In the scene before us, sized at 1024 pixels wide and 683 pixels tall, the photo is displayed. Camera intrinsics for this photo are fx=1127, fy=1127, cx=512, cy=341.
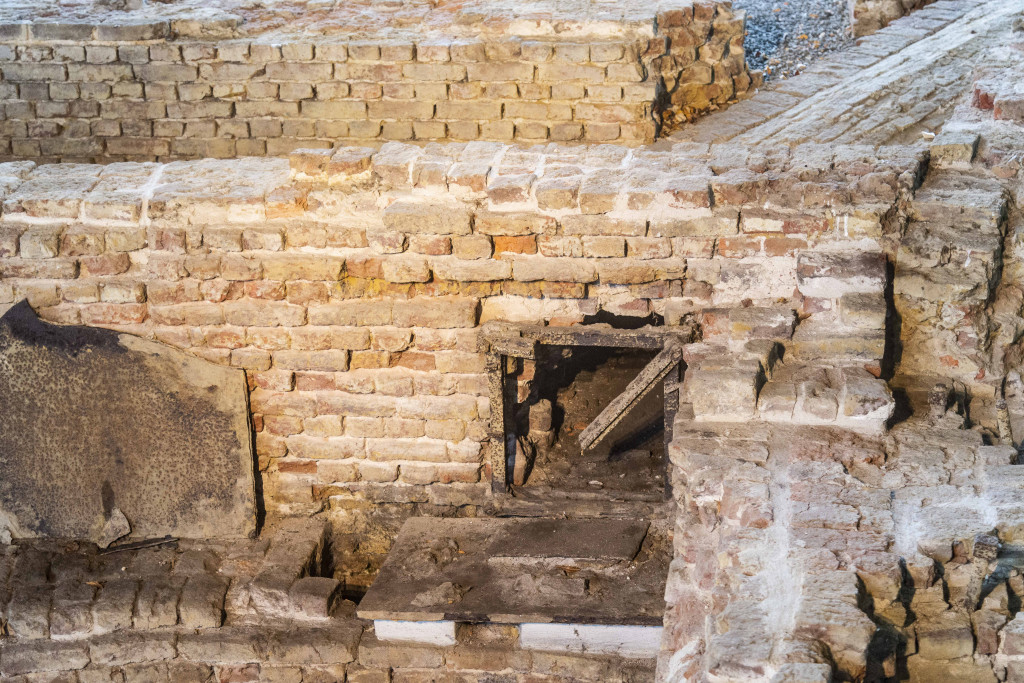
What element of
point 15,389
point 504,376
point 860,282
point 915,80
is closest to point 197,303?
point 15,389

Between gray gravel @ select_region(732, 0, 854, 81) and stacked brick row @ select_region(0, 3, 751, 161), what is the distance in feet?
4.26

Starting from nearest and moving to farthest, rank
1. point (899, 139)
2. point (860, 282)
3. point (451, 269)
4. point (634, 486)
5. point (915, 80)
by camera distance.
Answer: point (860, 282) < point (451, 269) < point (634, 486) < point (899, 139) < point (915, 80)

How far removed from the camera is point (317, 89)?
8.76 meters

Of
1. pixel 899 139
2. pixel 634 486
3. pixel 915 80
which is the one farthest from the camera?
pixel 915 80

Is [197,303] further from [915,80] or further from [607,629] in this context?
[915,80]

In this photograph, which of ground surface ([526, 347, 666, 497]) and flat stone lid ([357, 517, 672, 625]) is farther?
ground surface ([526, 347, 666, 497])

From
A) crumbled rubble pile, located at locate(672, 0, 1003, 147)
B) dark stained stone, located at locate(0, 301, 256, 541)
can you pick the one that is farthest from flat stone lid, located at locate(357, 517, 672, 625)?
crumbled rubble pile, located at locate(672, 0, 1003, 147)

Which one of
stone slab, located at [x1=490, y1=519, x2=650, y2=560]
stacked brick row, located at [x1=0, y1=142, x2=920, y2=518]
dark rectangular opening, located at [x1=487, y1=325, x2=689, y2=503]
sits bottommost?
stone slab, located at [x1=490, y1=519, x2=650, y2=560]

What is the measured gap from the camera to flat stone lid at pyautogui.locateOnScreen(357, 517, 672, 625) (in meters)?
4.59

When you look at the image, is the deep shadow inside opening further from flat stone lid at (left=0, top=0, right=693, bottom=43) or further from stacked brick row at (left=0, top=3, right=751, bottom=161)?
flat stone lid at (left=0, top=0, right=693, bottom=43)

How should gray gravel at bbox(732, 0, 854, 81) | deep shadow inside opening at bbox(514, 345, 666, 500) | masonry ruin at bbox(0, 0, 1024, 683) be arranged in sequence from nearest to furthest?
masonry ruin at bbox(0, 0, 1024, 683)
deep shadow inside opening at bbox(514, 345, 666, 500)
gray gravel at bbox(732, 0, 854, 81)

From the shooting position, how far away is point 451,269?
4.88m

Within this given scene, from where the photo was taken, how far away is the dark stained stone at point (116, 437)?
5.09m

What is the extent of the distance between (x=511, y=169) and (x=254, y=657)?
2.41 meters
